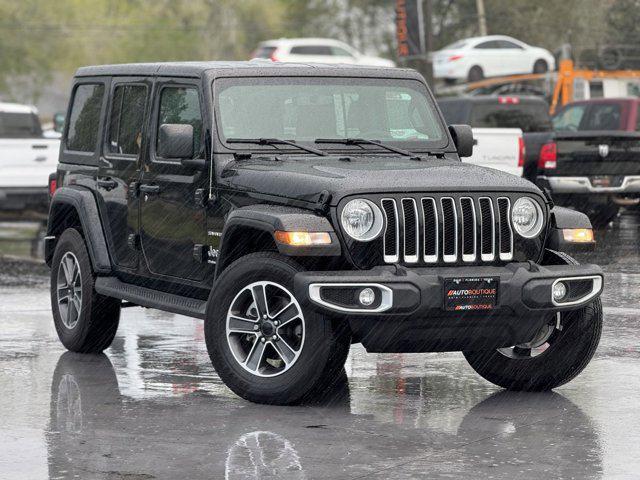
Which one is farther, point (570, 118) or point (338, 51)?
point (338, 51)

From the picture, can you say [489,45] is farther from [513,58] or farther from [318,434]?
[318,434]

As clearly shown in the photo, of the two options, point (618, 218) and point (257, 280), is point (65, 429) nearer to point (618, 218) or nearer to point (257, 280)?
point (257, 280)

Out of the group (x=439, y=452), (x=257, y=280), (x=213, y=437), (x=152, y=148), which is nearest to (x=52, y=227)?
(x=152, y=148)

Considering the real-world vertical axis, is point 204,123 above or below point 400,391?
above

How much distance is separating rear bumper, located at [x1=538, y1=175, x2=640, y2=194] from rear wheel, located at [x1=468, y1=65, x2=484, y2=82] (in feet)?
85.3

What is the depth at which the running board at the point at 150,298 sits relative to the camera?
935 centimetres

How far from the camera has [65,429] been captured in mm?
8008

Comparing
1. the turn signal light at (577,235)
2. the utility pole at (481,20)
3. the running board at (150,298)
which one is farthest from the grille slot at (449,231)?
the utility pole at (481,20)

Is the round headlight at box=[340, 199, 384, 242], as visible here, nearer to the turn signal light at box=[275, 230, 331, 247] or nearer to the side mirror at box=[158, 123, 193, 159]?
the turn signal light at box=[275, 230, 331, 247]

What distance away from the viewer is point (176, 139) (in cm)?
923

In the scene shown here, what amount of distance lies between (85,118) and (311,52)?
40974mm

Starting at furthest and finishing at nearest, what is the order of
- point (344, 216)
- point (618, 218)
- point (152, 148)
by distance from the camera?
point (618, 218), point (152, 148), point (344, 216)

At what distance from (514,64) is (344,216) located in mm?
40235

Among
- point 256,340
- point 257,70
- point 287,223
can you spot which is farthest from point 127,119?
point 287,223
